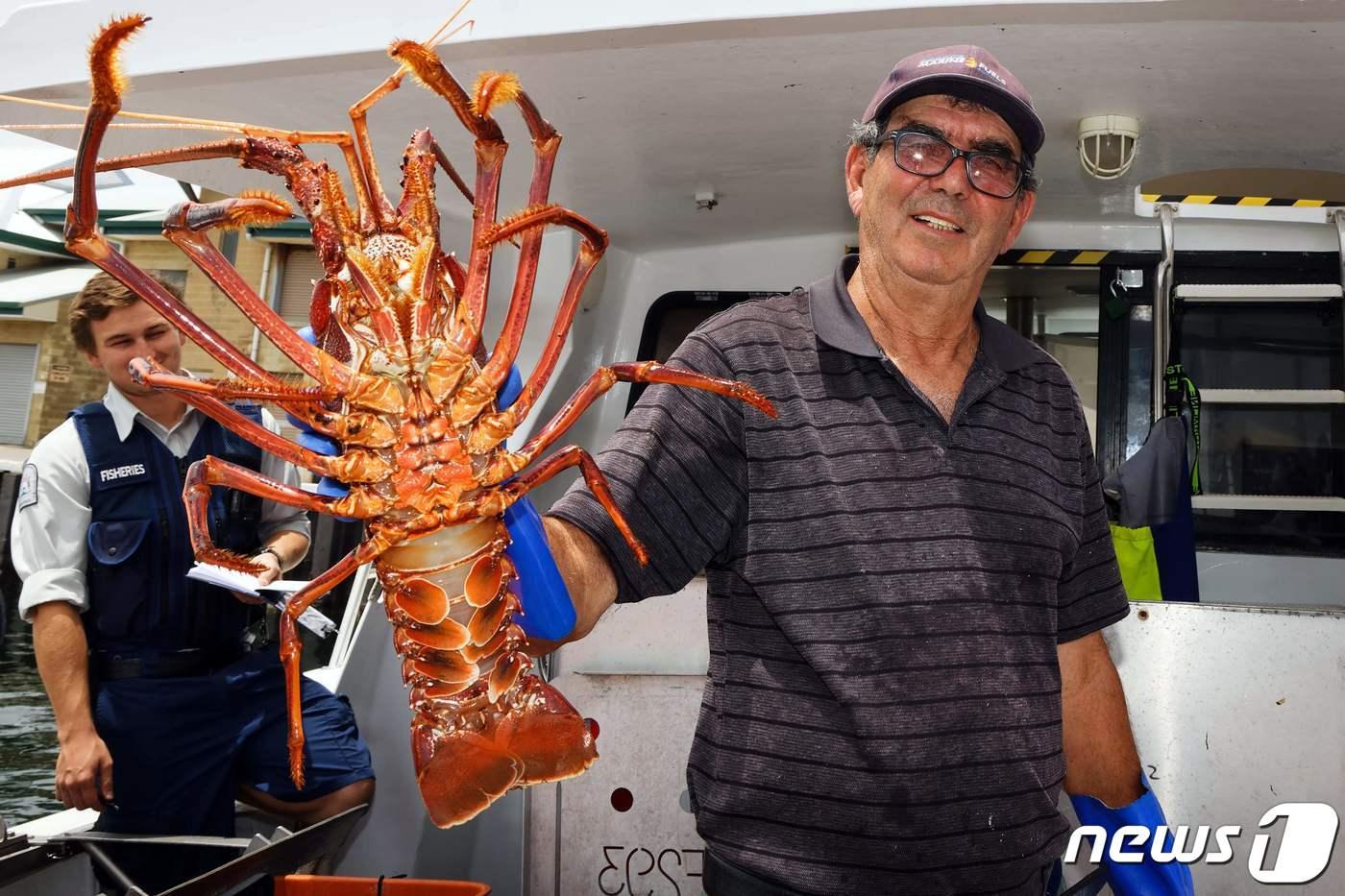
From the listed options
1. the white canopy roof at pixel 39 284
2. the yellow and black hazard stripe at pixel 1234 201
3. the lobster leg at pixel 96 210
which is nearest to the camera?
the lobster leg at pixel 96 210

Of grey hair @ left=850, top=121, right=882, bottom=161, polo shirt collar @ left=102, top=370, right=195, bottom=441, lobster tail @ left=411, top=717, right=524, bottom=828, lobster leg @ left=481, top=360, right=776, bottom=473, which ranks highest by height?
grey hair @ left=850, top=121, right=882, bottom=161

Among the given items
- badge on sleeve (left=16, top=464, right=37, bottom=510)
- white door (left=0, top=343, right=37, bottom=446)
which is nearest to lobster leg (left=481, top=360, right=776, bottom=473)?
badge on sleeve (left=16, top=464, right=37, bottom=510)

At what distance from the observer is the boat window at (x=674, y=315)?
4.94m

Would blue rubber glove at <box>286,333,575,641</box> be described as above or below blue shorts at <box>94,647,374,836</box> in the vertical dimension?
above

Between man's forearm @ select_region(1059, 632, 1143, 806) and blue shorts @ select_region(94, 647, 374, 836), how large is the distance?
230 cm

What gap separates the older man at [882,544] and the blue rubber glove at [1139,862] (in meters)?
0.44

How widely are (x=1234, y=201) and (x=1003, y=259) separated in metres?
0.88

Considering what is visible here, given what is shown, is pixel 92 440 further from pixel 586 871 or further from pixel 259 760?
pixel 586 871

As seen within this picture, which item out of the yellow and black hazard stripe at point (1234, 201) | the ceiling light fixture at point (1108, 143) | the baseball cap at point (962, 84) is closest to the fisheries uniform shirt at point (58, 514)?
the baseball cap at point (962, 84)

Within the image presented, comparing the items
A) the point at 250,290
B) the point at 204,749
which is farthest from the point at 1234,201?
the point at 204,749

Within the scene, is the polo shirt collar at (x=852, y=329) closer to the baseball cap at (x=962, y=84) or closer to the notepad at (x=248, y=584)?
the baseball cap at (x=962, y=84)

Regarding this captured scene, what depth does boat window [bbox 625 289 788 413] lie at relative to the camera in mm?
4941

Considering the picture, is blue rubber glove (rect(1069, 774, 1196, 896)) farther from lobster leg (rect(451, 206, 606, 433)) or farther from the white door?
the white door

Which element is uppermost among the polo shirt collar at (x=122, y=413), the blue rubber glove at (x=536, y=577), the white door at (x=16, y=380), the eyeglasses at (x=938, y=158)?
the white door at (x=16, y=380)
